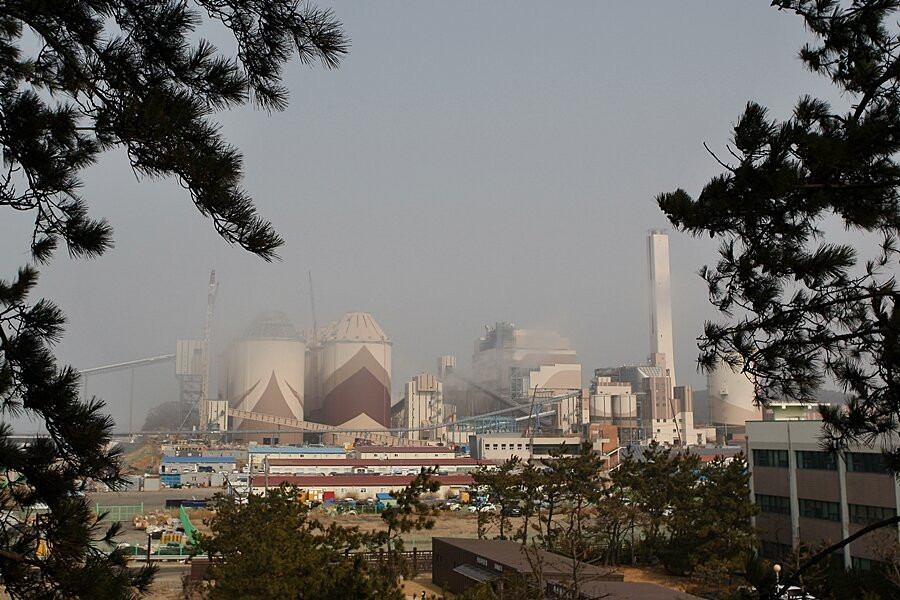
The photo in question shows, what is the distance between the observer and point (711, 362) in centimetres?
433

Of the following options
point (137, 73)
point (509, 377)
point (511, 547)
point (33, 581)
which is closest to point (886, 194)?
point (137, 73)

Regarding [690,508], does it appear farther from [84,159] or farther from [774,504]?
[84,159]

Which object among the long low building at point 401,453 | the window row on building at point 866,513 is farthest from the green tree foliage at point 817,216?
the long low building at point 401,453

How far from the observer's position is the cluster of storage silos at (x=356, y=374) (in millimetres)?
79500

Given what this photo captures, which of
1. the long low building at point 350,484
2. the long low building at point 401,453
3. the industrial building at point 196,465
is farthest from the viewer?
the long low building at point 401,453

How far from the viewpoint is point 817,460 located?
1759 centimetres

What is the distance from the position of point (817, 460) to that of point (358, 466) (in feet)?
101

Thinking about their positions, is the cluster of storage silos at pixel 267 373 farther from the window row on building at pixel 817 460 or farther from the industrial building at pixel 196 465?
the window row on building at pixel 817 460

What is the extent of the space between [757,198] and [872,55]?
1.06 m

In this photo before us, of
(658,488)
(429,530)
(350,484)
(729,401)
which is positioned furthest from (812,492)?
(729,401)

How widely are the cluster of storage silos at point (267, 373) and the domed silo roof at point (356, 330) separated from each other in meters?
3.41

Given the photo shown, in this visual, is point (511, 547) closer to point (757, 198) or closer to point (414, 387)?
point (757, 198)

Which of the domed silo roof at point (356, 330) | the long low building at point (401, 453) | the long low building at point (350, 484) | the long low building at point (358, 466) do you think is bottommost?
the long low building at point (350, 484)

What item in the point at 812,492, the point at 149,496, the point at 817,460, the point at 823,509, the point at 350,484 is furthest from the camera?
the point at 350,484
